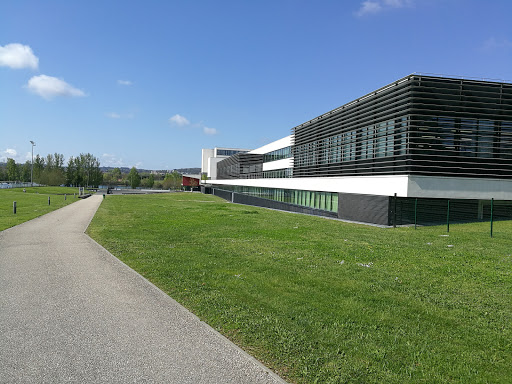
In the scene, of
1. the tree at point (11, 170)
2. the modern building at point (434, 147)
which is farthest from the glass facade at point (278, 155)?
the tree at point (11, 170)

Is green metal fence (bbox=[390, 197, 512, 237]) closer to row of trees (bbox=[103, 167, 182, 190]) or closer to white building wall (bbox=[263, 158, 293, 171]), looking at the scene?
white building wall (bbox=[263, 158, 293, 171])

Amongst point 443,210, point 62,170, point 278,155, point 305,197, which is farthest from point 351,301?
point 62,170

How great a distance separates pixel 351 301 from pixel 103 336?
4.73 metres

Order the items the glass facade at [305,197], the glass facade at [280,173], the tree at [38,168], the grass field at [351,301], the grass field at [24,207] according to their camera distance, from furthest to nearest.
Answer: the tree at [38,168] < the glass facade at [280,173] < the glass facade at [305,197] < the grass field at [24,207] < the grass field at [351,301]

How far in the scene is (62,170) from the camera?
11469cm

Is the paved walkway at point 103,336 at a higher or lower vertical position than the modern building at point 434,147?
lower

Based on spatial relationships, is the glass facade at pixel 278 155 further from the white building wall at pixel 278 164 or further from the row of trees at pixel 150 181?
the row of trees at pixel 150 181

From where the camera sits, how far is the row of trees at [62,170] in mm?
111062

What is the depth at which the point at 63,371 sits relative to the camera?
14.6 ft

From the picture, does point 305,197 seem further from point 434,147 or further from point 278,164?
point 434,147

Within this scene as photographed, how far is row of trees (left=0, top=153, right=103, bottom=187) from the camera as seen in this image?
111062 mm

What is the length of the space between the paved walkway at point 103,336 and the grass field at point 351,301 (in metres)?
0.43

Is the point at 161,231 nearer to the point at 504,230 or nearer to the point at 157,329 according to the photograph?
the point at 157,329

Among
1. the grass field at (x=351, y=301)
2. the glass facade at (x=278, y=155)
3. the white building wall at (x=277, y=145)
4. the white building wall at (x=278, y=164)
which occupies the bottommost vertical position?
the grass field at (x=351, y=301)
